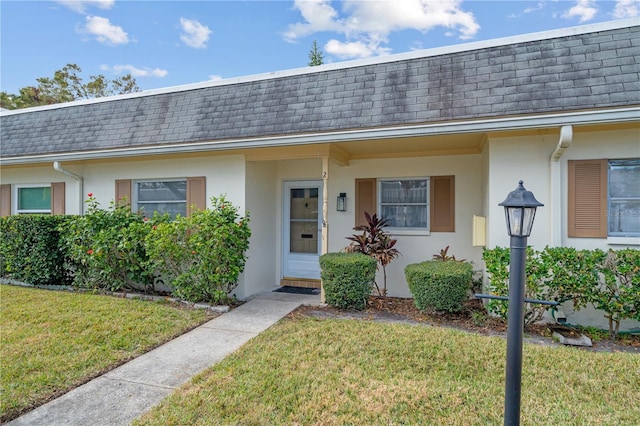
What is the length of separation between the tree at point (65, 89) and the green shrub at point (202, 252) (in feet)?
64.6

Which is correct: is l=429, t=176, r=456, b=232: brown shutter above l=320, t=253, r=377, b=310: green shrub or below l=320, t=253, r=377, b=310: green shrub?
above

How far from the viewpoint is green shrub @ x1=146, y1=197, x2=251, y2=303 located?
565 centimetres

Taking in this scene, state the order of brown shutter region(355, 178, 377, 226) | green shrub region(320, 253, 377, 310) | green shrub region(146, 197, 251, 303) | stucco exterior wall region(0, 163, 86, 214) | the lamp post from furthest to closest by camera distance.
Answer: stucco exterior wall region(0, 163, 86, 214) → brown shutter region(355, 178, 377, 226) → green shrub region(146, 197, 251, 303) → green shrub region(320, 253, 377, 310) → the lamp post

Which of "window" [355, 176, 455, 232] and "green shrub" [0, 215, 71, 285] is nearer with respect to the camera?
"window" [355, 176, 455, 232]

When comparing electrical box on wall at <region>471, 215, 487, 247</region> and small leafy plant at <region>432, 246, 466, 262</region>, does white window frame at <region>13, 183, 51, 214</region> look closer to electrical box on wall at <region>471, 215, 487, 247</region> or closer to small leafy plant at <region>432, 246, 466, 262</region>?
small leafy plant at <region>432, 246, 466, 262</region>

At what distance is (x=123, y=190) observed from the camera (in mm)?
7434

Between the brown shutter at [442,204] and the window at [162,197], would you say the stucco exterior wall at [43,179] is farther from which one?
the brown shutter at [442,204]

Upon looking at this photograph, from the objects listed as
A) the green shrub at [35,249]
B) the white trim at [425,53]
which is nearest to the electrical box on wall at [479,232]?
the white trim at [425,53]

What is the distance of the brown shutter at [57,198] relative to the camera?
7992 millimetres

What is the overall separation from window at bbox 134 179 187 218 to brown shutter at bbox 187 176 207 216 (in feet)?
0.81

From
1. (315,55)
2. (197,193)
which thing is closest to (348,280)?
(197,193)

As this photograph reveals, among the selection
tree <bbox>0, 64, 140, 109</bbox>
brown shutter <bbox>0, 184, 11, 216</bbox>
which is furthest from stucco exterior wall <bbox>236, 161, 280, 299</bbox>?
tree <bbox>0, 64, 140, 109</bbox>

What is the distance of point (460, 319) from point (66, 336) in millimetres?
5255

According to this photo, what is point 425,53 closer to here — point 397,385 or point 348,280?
point 348,280
